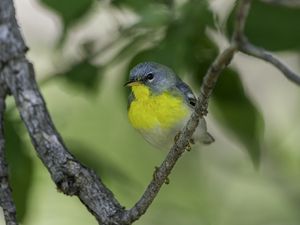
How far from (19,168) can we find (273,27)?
0.59 m

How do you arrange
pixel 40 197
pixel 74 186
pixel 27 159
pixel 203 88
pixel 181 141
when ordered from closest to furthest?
pixel 203 88 → pixel 181 141 → pixel 74 186 → pixel 27 159 → pixel 40 197

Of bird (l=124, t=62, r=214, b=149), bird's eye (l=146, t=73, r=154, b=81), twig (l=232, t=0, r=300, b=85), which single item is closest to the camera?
twig (l=232, t=0, r=300, b=85)

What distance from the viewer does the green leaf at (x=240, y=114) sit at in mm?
1685

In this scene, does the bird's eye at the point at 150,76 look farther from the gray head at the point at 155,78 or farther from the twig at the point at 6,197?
the twig at the point at 6,197

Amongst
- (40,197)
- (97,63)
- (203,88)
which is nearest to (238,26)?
(203,88)

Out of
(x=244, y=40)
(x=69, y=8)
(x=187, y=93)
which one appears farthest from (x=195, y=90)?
(x=244, y=40)

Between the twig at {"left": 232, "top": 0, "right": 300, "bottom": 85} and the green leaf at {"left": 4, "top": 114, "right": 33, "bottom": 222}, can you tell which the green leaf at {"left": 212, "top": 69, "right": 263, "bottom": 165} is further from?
the twig at {"left": 232, "top": 0, "right": 300, "bottom": 85}

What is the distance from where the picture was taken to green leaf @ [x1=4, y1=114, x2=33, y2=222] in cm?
162

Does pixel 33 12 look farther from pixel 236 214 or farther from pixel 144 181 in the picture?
pixel 236 214

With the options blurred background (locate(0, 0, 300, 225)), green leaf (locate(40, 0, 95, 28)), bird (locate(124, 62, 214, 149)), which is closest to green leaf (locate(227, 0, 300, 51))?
blurred background (locate(0, 0, 300, 225))

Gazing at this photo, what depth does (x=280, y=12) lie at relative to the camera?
166cm

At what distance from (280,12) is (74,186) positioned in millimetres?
620

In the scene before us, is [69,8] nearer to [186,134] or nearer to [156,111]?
[156,111]

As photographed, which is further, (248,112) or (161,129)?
(161,129)
